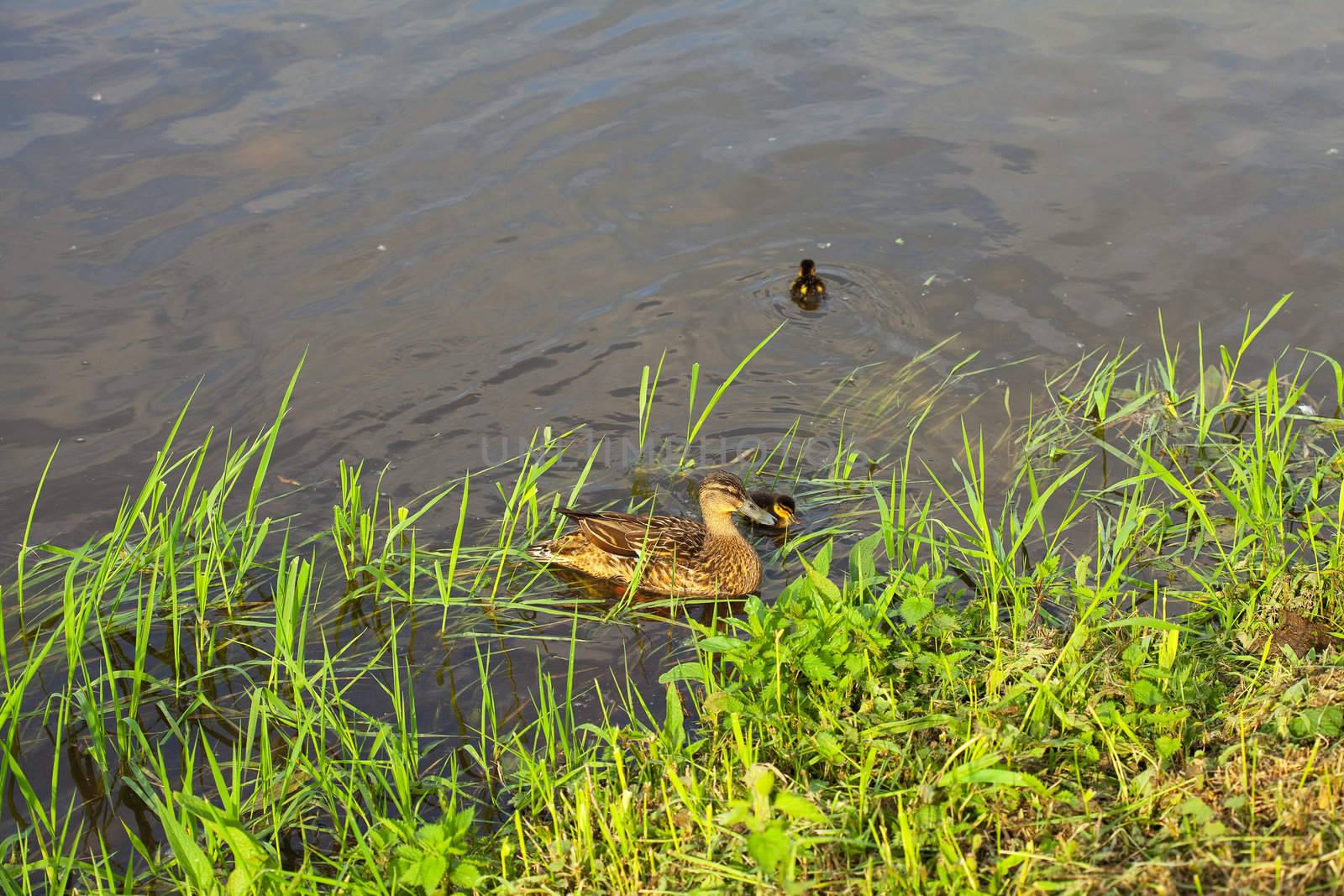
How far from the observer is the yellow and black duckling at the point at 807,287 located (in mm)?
7129

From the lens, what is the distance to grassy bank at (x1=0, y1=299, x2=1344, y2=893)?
3107 millimetres

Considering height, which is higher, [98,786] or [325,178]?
[325,178]

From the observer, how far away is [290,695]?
4531 millimetres

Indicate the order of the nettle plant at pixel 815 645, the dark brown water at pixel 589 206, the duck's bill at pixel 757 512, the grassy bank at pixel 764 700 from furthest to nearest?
the dark brown water at pixel 589 206, the duck's bill at pixel 757 512, the nettle plant at pixel 815 645, the grassy bank at pixel 764 700

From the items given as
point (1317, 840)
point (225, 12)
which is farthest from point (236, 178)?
point (1317, 840)

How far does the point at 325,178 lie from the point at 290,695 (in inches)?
196

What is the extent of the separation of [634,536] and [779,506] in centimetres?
74

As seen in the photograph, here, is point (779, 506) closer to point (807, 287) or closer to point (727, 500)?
point (727, 500)

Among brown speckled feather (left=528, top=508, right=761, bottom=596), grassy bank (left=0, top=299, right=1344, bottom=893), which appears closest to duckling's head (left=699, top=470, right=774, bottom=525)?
brown speckled feather (left=528, top=508, right=761, bottom=596)

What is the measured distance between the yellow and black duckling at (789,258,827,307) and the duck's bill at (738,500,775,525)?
2056 millimetres

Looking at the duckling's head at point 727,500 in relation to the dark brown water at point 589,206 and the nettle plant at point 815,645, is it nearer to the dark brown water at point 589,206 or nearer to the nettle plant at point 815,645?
the dark brown water at point 589,206

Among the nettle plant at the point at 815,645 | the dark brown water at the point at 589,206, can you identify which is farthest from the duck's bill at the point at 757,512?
the nettle plant at the point at 815,645

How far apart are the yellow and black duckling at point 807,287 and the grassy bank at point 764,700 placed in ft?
4.92

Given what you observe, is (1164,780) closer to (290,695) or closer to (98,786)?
(290,695)
